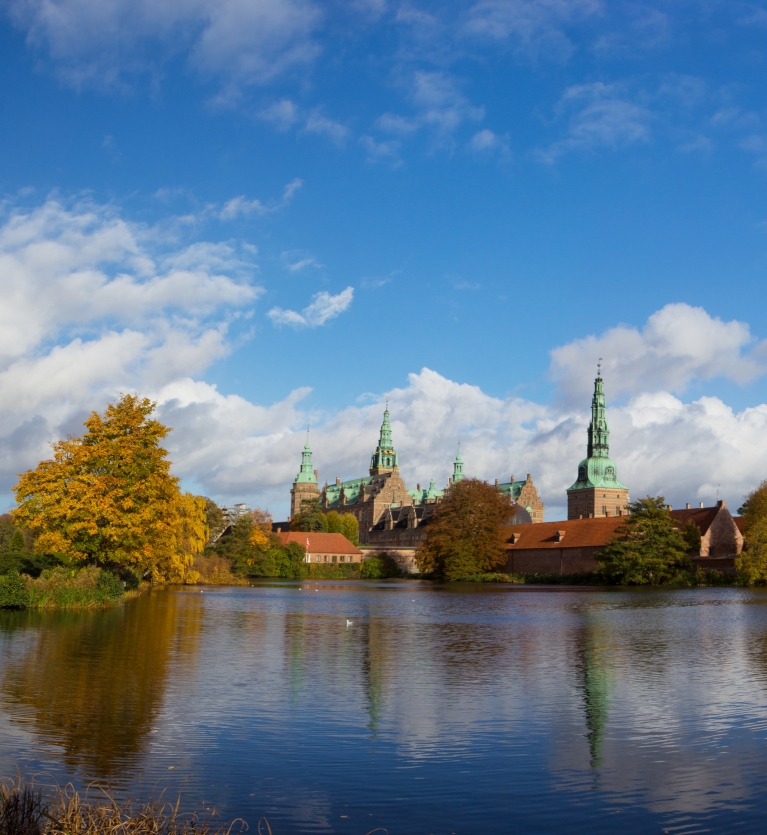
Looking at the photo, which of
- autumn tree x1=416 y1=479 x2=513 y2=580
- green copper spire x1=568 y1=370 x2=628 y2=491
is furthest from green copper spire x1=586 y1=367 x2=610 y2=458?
autumn tree x1=416 y1=479 x2=513 y2=580

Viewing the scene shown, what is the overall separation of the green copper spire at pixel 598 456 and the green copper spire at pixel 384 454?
36770mm

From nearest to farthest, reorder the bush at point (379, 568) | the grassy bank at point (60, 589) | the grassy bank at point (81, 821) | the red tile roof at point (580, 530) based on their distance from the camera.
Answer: the grassy bank at point (81, 821), the grassy bank at point (60, 589), the red tile roof at point (580, 530), the bush at point (379, 568)

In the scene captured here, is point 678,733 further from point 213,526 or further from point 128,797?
point 213,526

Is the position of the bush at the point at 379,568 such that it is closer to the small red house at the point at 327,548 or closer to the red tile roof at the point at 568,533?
the small red house at the point at 327,548

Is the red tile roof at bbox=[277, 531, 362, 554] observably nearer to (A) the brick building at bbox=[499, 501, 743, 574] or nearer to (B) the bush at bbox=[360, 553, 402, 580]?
(B) the bush at bbox=[360, 553, 402, 580]

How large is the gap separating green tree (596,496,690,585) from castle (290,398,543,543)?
6859 cm

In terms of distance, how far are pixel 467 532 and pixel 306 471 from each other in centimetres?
9886

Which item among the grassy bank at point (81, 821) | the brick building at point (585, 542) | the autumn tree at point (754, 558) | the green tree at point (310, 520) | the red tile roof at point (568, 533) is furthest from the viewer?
the green tree at point (310, 520)

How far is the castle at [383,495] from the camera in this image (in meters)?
147

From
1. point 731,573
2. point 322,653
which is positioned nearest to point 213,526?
point 731,573

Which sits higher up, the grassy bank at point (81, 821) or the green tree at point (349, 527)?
the green tree at point (349, 527)

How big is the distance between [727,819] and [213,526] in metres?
75.7

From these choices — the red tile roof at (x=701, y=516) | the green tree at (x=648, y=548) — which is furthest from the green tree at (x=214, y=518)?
the red tile roof at (x=701, y=516)

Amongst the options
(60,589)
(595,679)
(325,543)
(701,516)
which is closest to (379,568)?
(325,543)
